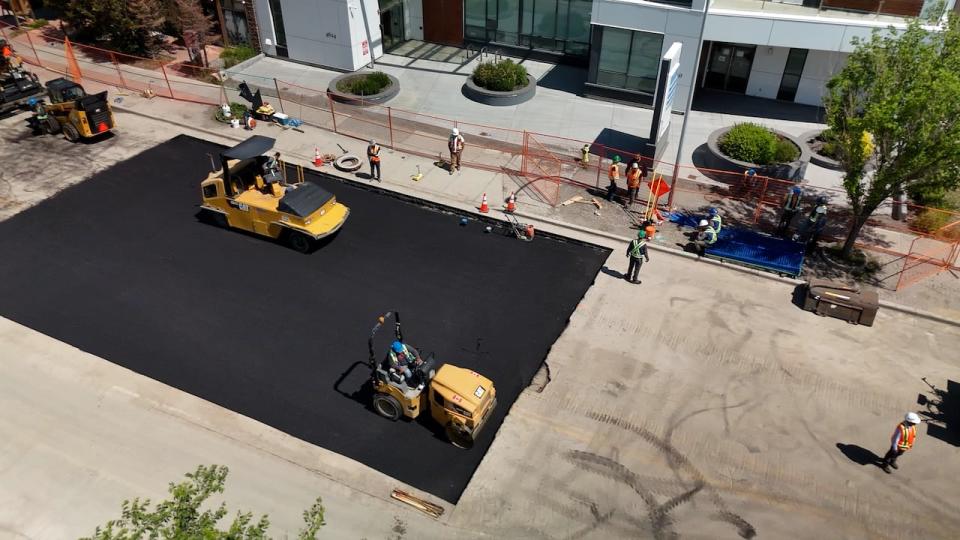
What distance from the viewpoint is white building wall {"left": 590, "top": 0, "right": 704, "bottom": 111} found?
25188mm

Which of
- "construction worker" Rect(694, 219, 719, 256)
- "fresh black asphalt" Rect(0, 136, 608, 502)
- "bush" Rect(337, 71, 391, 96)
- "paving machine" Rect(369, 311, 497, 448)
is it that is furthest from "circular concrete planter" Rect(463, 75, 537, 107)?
"paving machine" Rect(369, 311, 497, 448)

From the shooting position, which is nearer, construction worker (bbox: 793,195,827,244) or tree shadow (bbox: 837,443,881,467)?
tree shadow (bbox: 837,443,881,467)

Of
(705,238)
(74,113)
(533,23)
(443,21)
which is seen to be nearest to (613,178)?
(705,238)

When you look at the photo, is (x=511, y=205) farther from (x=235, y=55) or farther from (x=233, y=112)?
(x=235, y=55)

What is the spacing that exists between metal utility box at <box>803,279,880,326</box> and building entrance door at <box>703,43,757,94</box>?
566 inches

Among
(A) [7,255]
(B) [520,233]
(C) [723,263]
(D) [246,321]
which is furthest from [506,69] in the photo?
(A) [7,255]

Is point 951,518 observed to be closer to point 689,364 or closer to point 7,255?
point 689,364

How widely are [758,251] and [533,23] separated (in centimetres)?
1755

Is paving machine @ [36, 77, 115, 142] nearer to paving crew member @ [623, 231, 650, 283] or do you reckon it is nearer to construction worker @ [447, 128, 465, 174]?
construction worker @ [447, 128, 465, 174]

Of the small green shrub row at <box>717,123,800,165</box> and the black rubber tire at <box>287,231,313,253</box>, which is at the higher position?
the small green shrub row at <box>717,123,800,165</box>

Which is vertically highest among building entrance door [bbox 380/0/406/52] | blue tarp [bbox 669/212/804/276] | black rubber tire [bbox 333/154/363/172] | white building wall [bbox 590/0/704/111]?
white building wall [bbox 590/0/704/111]

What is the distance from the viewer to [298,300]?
17.3 m

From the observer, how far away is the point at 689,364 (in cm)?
1583

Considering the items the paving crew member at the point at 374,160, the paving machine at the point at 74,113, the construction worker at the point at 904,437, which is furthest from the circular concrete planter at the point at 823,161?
the paving machine at the point at 74,113
